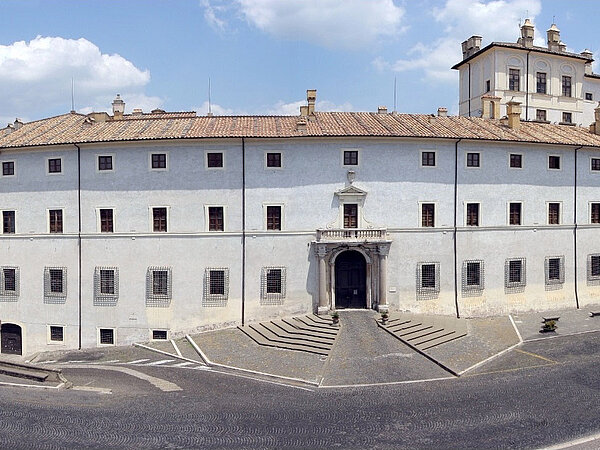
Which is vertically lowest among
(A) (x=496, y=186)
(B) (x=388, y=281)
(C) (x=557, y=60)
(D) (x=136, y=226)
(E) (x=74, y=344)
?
(E) (x=74, y=344)

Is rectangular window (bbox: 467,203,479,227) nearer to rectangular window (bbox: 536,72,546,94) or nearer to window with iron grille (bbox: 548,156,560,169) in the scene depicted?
window with iron grille (bbox: 548,156,560,169)

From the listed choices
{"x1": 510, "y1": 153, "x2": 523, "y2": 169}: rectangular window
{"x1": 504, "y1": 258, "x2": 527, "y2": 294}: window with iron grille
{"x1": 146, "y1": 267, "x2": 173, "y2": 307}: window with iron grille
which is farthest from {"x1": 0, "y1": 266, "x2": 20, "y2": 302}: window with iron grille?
{"x1": 510, "y1": 153, "x2": 523, "y2": 169}: rectangular window

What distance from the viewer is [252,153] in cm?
3450

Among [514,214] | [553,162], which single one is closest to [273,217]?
[514,214]

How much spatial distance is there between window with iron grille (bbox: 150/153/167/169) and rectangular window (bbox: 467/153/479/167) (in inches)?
802

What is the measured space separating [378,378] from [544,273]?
19.4 meters

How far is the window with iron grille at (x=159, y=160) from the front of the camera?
34781 millimetres

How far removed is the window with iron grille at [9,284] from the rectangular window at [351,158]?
2412 centimetres

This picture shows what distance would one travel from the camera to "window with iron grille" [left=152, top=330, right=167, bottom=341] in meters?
35.1

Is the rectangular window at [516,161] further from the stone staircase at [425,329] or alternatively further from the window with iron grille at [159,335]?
the window with iron grille at [159,335]

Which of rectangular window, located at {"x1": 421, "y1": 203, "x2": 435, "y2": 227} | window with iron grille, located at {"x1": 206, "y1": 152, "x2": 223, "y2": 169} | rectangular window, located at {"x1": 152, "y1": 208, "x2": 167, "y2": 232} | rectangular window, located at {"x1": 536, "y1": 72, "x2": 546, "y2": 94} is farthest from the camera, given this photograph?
rectangular window, located at {"x1": 536, "y1": 72, "x2": 546, "y2": 94}

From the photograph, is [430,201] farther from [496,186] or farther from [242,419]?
[242,419]

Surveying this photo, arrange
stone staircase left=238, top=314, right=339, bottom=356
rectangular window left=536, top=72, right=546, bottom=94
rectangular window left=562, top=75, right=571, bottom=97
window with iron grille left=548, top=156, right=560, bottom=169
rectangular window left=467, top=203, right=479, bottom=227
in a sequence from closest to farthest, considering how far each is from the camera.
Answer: stone staircase left=238, top=314, right=339, bottom=356, rectangular window left=467, top=203, right=479, bottom=227, window with iron grille left=548, top=156, right=560, bottom=169, rectangular window left=536, top=72, right=546, bottom=94, rectangular window left=562, top=75, right=571, bottom=97

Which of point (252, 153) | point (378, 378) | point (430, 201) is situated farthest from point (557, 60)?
point (378, 378)
